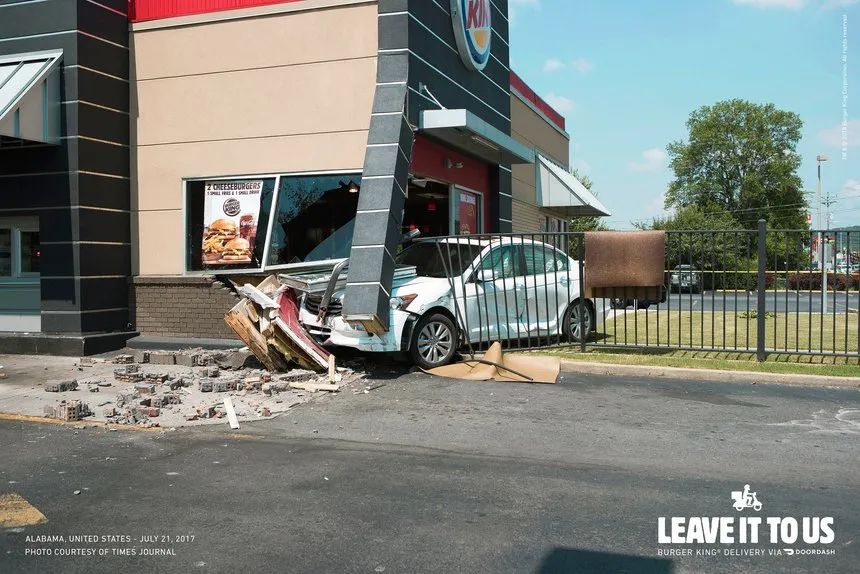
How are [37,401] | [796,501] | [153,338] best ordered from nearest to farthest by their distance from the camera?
[796,501] < [37,401] < [153,338]

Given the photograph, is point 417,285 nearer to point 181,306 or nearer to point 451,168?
point 181,306

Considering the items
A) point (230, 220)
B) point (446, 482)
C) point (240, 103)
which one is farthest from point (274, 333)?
point (240, 103)

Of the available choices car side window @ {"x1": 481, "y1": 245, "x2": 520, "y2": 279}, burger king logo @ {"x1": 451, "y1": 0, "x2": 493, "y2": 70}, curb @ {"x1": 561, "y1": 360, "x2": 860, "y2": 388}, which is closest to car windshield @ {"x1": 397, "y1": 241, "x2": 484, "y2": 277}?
car side window @ {"x1": 481, "y1": 245, "x2": 520, "y2": 279}

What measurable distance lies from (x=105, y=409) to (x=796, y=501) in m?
6.79

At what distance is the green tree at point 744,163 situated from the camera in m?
73.7

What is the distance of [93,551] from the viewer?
4293 millimetres

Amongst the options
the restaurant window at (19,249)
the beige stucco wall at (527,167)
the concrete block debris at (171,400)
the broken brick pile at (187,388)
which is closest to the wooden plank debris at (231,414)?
the broken brick pile at (187,388)

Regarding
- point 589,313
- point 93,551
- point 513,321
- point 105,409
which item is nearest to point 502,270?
point 513,321

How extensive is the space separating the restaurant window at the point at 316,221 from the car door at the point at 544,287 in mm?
3175

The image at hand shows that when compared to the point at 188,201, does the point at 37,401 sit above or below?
below

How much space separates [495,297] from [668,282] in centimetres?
274

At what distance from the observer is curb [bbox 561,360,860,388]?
30.2ft

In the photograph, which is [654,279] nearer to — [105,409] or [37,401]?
[105,409]

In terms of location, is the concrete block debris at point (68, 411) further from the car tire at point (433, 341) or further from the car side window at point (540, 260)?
the car side window at point (540, 260)
